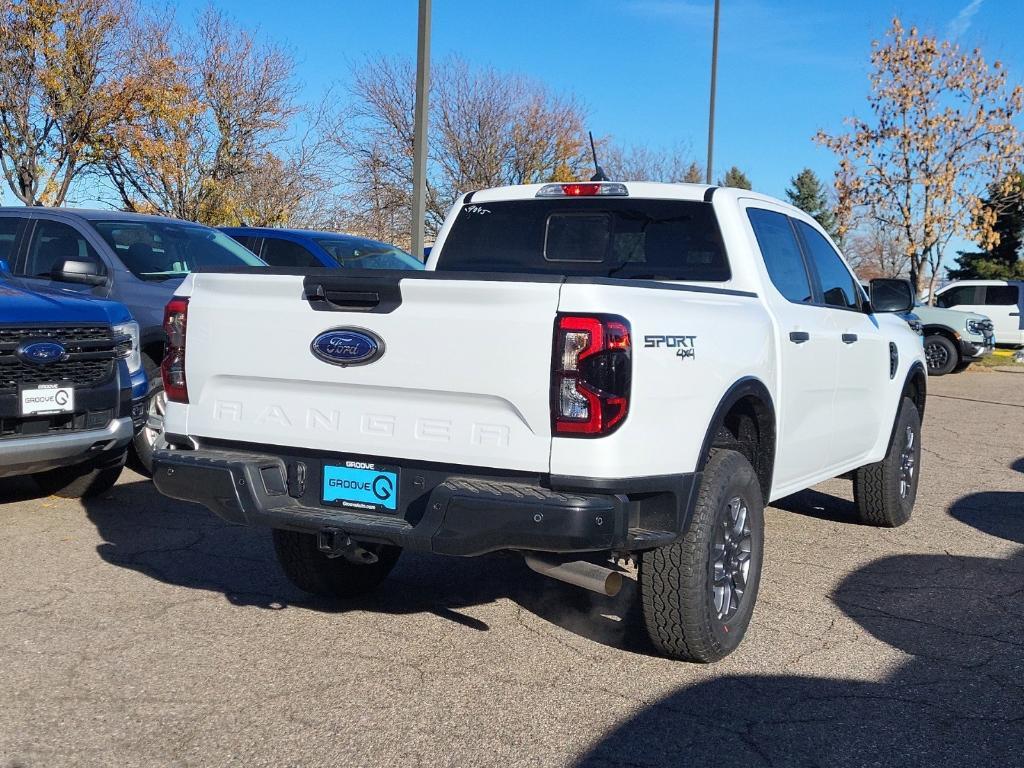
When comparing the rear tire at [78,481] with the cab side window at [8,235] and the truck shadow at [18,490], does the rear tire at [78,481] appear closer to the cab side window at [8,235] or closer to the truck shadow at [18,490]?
the truck shadow at [18,490]

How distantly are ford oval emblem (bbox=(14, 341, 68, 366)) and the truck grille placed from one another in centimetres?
3

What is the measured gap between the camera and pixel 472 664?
4.21m

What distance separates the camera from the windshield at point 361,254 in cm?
1106

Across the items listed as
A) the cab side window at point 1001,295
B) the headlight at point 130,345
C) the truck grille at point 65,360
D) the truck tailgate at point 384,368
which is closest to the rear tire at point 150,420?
the headlight at point 130,345

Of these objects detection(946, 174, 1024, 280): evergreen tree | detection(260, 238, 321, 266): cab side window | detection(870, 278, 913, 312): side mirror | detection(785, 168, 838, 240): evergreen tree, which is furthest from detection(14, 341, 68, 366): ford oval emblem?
detection(785, 168, 838, 240): evergreen tree

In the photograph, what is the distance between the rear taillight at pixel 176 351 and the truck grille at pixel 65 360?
210 centimetres

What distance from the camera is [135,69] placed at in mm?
22281

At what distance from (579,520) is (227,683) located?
1464 mm

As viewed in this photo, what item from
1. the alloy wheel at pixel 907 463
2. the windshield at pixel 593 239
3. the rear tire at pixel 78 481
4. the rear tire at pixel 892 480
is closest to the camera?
the windshield at pixel 593 239

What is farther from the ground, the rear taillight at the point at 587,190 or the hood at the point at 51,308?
the rear taillight at the point at 587,190

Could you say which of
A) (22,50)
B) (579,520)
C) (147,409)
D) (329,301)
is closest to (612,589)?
(579,520)

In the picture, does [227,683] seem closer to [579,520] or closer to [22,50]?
[579,520]

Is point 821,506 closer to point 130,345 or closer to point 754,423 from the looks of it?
point 754,423

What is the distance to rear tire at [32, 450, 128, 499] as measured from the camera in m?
6.98
